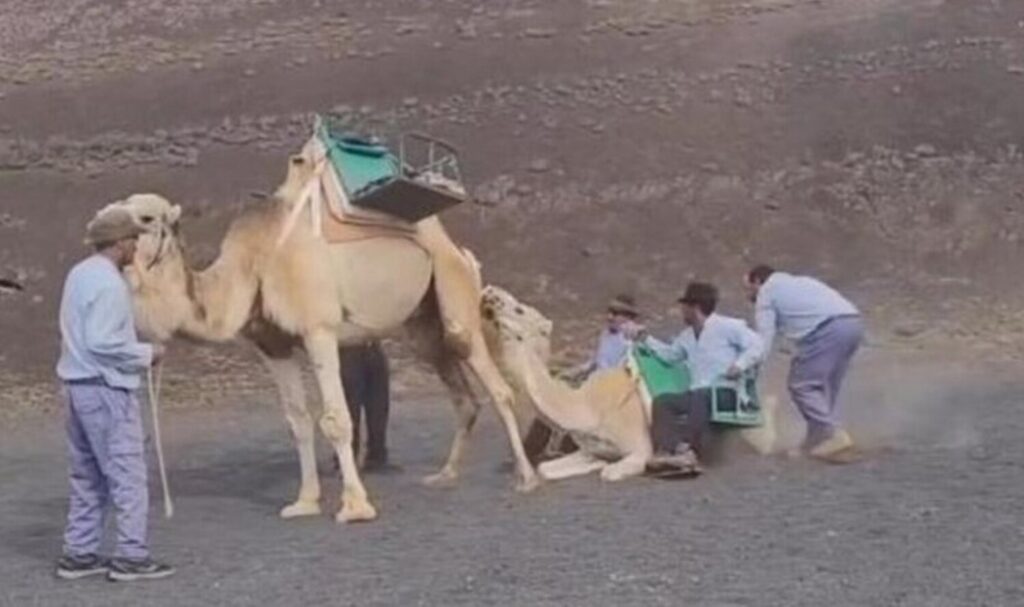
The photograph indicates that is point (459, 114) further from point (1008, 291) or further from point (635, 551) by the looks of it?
point (635, 551)

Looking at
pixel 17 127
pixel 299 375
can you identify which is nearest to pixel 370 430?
pixel 299 375

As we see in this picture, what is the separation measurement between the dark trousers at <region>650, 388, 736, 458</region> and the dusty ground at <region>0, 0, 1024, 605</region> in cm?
58

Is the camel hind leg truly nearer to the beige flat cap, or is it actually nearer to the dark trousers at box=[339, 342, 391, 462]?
the dark trousers at box=[339, 342, 391, 462]

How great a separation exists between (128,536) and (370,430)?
472 cm

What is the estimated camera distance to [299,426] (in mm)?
13062

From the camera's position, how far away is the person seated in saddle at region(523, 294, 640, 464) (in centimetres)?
1438

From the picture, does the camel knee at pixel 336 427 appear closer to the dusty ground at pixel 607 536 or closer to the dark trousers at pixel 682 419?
the dusty ground at pixel 607 536

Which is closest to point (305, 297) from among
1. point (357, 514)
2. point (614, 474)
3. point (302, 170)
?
point (302, 170)

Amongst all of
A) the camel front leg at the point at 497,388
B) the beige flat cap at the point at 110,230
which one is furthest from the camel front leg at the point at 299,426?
the beige flat cap at the point at 110,230

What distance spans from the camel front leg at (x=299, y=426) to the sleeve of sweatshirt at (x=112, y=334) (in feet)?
8.68

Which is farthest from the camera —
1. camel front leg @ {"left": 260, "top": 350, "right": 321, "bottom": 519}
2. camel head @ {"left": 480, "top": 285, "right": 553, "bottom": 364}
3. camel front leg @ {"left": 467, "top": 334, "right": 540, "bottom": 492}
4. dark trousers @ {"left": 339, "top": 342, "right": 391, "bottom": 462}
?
dark trousers @ {"left": 339, "top": 342, "right": 391, "bottom": 462}

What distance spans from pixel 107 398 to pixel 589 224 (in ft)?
50.0

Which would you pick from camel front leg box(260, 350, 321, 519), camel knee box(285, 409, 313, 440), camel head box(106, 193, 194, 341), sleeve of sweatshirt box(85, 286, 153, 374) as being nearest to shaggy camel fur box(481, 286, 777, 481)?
camel front leg box(260, 350, 321, 519)

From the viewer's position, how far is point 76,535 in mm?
10328
